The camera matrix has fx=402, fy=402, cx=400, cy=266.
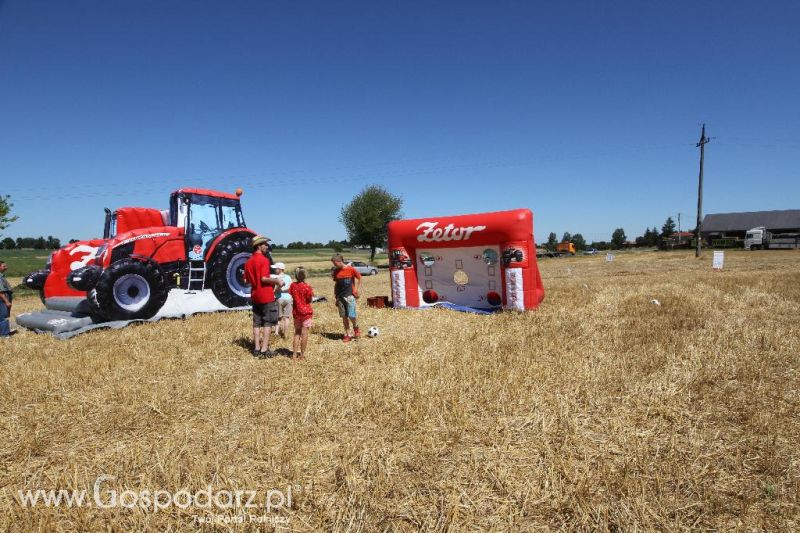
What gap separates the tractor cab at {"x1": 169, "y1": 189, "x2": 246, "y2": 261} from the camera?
418 inches

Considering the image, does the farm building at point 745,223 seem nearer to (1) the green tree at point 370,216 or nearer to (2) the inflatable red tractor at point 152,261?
(1) the green tree at point 370,216

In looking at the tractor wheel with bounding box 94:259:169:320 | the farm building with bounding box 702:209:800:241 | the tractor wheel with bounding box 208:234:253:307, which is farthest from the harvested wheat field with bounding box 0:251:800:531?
the farm building with bounding box 702:209:800:241

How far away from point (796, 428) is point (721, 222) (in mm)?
83842

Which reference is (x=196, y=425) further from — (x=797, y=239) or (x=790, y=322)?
(x=797, y=239)

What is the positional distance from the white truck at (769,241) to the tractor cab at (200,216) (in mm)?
54909

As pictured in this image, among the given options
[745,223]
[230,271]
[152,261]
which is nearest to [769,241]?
[745,223]

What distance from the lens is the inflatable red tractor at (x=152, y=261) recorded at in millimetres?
9188

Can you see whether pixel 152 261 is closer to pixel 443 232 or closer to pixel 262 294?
pixel 262 294

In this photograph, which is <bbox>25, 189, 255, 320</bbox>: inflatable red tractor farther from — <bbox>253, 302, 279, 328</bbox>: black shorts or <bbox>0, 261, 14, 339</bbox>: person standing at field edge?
<bbox>253, 302, 279, 328</bbox>: black shorts

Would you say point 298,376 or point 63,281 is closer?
point 298,376

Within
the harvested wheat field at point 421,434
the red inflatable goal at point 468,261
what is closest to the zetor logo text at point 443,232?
the red inflatable goal at point 468,261

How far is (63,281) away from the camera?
10.1 meters

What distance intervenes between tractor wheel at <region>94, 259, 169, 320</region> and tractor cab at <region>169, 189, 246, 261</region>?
44.5 inches

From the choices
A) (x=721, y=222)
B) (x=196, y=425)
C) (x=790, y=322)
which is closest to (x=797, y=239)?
(x=721, y=222)
